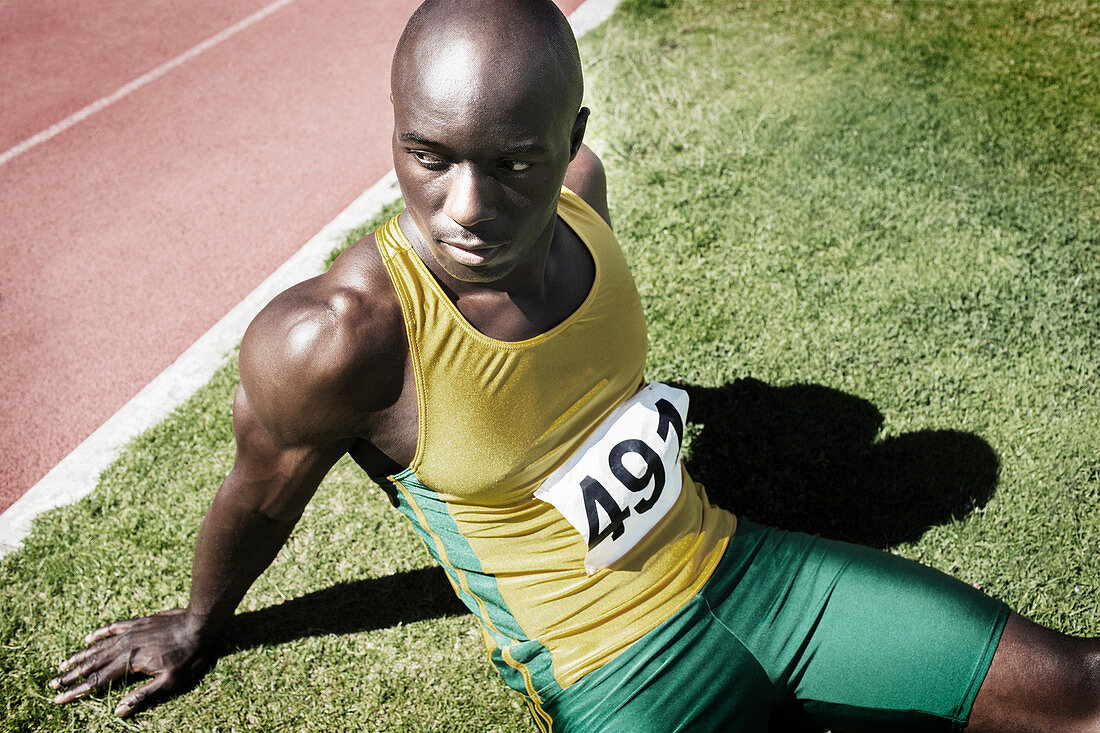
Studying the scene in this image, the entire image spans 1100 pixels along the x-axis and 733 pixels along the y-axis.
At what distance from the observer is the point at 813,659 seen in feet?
6.40

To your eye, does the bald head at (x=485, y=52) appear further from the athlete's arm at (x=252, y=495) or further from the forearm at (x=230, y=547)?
the forearm at (x=230, y=547)

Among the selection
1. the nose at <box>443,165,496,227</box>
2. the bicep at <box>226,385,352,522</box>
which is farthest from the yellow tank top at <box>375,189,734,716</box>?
the nose at <box>443,165,496,227</box>

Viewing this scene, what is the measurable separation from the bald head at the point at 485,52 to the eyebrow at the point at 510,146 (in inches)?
3.0

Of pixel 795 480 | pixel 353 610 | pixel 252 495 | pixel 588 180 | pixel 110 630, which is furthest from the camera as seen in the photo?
pixel 795 480

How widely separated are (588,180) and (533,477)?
2.75 ft

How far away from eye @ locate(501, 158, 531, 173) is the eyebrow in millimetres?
28

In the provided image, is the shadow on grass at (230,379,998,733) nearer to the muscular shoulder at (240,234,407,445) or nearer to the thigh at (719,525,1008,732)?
the thigh at (719,525,1008,732)

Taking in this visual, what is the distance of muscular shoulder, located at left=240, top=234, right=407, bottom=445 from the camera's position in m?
1.67

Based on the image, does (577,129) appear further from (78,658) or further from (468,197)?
(78,658)

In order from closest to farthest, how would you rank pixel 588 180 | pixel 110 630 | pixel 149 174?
pixel 588 180
pixel 110 630
pixel 149 174

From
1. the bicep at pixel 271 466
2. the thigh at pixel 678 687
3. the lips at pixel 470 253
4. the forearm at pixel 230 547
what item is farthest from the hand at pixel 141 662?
the lips at pixel 470 253

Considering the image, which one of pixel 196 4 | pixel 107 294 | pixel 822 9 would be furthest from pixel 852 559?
pixel 196 4

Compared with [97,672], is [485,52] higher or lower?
higher

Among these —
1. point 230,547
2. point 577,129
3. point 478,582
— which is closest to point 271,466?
point 230,547
